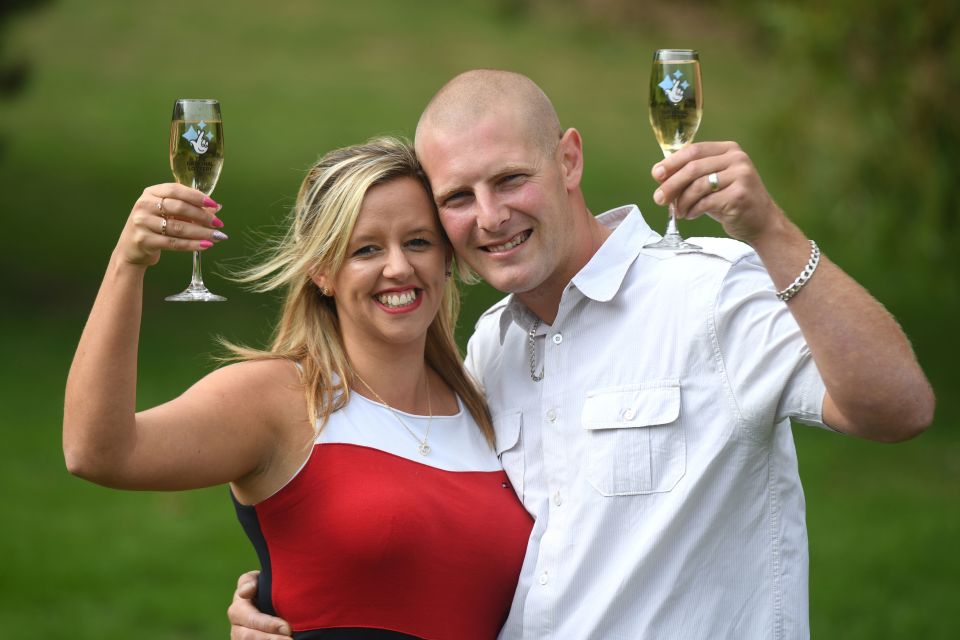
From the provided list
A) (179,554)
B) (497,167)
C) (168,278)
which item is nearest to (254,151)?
(168,278)

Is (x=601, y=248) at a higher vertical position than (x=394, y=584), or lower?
higher

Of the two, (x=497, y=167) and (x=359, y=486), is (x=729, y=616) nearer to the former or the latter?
(x=359, y=486)

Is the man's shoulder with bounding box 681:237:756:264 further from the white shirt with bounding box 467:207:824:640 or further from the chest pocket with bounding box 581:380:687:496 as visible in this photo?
the chest pocket with bounding box 581:380:687:496

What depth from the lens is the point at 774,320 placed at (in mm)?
3361

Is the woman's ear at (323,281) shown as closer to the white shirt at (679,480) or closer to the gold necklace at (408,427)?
the gold necklace at (408,427)

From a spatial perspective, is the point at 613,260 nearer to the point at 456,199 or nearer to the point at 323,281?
the point at 456,199

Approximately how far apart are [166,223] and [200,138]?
39 cm

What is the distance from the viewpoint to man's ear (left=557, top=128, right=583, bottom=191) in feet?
13.2

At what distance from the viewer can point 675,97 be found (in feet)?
10.8

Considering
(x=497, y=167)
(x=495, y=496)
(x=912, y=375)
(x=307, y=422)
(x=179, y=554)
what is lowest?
(x=179, y=554)

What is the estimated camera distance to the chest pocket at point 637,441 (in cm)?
357

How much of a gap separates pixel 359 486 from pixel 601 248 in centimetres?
103

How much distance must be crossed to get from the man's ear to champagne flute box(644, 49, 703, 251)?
704 millimetres

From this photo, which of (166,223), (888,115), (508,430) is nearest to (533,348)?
(508,430)
